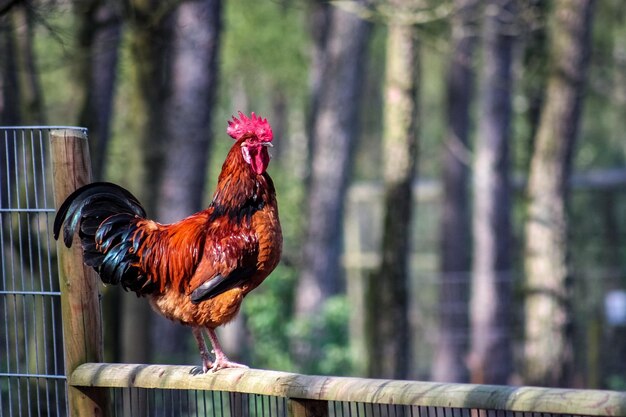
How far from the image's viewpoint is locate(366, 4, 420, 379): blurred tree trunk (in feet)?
33.0

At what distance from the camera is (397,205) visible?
10180 millimetres

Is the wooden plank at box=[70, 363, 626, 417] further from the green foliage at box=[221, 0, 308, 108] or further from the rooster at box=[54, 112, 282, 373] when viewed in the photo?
the green foliage at box=[221, 0, 308, 108]

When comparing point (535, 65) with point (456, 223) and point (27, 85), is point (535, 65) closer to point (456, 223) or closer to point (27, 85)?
point (456, 223)

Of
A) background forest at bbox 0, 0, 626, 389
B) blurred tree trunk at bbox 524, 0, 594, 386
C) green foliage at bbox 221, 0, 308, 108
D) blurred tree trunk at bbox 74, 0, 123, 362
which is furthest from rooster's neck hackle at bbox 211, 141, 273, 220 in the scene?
green foliage at bbox 221, 0, 308, 108

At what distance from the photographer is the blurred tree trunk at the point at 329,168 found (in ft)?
56.1

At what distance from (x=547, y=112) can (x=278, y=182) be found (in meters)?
15.3

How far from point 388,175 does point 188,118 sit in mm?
2725

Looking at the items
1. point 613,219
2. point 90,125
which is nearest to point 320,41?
point 613,219

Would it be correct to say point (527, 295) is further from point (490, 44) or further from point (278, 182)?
point (278, 182)

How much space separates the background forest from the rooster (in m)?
1.75

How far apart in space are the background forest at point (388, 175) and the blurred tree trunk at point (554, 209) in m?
0.02

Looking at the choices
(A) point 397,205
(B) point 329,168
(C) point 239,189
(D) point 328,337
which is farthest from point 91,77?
(B) point 329,168

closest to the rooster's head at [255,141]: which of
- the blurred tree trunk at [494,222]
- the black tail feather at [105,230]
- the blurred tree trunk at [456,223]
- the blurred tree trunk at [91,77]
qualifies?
the black tail feather at [105,230]

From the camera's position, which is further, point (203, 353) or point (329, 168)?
point (329, 168)
